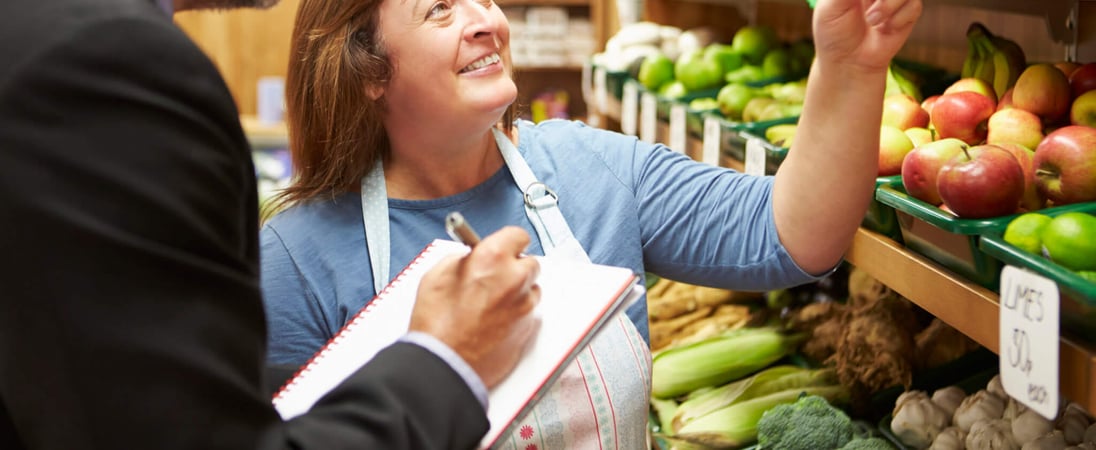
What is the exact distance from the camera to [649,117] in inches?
103

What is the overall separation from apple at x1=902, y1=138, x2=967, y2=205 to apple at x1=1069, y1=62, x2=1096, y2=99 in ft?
0.92

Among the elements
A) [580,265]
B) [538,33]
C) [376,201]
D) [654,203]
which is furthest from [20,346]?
[538,33]

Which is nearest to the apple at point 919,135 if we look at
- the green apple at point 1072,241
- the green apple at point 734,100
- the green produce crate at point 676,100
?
the green apple at point 1072,241

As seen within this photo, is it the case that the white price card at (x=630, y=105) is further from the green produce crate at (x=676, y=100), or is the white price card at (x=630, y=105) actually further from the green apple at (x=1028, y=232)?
the green apple at (x=1028, y=232)

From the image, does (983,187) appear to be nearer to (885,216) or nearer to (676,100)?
(885,216)

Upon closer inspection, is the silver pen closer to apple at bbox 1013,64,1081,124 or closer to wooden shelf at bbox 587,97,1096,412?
wooden shelf at bbox 587,97,1096,412

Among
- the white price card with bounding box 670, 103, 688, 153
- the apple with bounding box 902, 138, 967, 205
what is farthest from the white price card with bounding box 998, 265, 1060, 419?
the white price card with bounding box 670, 103, 688, 153

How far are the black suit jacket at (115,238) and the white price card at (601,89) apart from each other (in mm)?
2400

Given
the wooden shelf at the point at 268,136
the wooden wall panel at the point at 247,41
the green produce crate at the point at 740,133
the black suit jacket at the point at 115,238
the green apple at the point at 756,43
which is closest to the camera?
the black suit jacket at the point at 115,238

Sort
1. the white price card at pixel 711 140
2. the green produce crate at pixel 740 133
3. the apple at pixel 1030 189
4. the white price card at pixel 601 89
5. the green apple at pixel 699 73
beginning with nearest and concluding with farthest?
the apple at pixel 1030 189 < the green produce crate at pixel 740 133 < the white price card at pixel 711 140 < the green apple at pixel 699 73 < the white price card at pixel 601 89

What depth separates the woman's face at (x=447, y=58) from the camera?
151cm

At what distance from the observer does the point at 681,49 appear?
3068 mm

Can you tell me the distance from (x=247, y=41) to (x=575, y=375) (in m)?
4.78

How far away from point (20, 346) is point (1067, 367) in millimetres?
905
